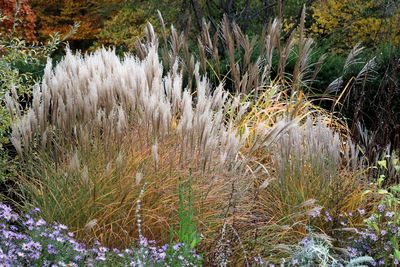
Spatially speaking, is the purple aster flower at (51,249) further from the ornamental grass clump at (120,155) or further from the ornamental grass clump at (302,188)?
the ornamental grass clump at (302,188)

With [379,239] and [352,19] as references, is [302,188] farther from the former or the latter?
[352,19]

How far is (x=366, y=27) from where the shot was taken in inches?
551

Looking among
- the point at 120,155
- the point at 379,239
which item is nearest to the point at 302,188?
the point at 379,239

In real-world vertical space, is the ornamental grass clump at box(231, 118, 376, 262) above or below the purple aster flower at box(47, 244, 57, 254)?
below

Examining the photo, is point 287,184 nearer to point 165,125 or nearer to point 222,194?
point 222,194

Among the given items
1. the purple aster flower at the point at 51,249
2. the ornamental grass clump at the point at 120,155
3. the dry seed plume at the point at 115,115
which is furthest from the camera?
the dry seed plume at the point at 115,115

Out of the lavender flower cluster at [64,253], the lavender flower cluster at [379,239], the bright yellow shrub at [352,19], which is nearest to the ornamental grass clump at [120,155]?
the lavender flower cluster at [64,253]

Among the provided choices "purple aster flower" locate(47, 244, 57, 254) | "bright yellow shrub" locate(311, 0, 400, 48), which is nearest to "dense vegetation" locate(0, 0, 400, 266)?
"purple aster flower" locate(47, 244, 57, 254)

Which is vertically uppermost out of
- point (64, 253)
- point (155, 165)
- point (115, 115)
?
point (115, 115)

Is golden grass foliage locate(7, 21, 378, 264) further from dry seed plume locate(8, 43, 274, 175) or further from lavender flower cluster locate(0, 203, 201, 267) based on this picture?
lavender flower cluster locate(0, 203, 201, 267)

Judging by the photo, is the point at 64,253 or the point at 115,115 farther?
the point at 115,115

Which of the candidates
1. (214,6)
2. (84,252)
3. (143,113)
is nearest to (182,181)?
(143,113)

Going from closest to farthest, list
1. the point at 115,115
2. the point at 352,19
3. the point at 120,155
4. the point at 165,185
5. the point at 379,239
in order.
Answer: the point at 120,155 < the point at 165,185 < the point at 379,239 < the point at 115,115 < the point at 352,19

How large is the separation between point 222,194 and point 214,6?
9.34 m
